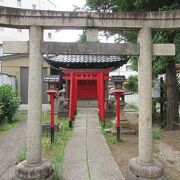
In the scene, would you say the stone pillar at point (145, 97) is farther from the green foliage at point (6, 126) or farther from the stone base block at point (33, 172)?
the green foliage at point (6, 126)

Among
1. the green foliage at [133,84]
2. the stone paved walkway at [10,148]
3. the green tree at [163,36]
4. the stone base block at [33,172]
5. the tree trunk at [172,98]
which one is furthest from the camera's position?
the green foliage at [133,84]

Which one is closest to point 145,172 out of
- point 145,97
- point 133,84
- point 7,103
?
point 145,97

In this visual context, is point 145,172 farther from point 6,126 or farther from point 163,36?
point 6,126

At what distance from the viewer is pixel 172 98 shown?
34.6 feet

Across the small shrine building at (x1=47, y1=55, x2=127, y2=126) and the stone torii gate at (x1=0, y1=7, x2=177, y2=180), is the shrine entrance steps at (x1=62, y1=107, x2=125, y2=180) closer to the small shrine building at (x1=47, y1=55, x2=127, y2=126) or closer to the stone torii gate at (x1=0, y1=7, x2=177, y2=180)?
the stone torii gate at (x1=0, y1=7, x2=177, y2=180)

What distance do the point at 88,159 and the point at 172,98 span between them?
4.90 meters

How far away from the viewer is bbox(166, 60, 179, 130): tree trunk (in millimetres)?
10391

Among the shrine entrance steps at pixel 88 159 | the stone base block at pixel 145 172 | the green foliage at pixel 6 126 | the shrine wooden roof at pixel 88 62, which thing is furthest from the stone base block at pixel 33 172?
the shrine wooden roof at pixel 88 62

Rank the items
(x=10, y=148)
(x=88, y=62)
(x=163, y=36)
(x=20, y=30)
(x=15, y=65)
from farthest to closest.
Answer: (x=20, y=30), (x=15, y=65), (x=88, y=62), (x=163, y=36), (x=10, y=148)

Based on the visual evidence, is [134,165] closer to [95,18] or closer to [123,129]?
[95,18]

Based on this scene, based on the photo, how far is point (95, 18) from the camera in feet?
17.6

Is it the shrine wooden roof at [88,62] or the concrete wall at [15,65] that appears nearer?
the shrine wooden roof at [88,62]

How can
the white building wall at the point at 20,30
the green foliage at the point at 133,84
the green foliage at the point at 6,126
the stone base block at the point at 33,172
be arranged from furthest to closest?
the green foliage at the point at 133,84 → the white building wall at the point at 20,30 → the green foliage at the point at 6,126 → the stone base block at the point at 33,172

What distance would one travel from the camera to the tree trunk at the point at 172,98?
10.4 meters
